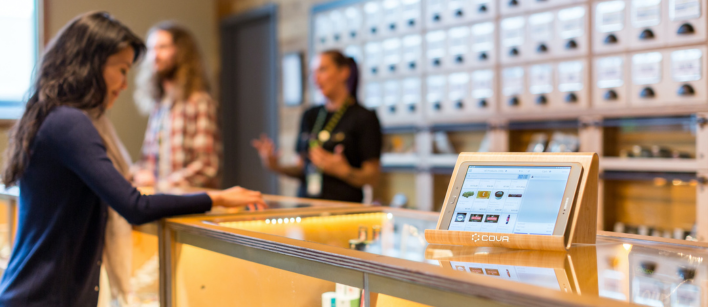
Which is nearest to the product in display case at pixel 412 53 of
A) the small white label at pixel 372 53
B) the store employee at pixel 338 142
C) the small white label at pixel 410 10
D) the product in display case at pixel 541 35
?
the small white label at pixel 410 10

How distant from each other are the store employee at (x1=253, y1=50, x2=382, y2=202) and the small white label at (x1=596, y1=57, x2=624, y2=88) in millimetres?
1167

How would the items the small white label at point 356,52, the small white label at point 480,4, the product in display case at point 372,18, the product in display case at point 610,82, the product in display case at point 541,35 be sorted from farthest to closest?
1. the small white label at point 356,52
2. the product in display case at point 372,18
3. the small white label at point 480,4
4. the product in display case at point 541,35
5. the product in display case at point 610,82

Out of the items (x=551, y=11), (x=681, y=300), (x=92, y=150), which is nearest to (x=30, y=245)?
(x=92, y=150)

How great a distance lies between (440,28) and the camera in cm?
360

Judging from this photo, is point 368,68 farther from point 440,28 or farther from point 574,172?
point 574,172

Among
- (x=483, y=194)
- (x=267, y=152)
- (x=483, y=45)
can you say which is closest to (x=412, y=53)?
(x=483, y=45)

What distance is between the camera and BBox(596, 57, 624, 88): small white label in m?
2.88

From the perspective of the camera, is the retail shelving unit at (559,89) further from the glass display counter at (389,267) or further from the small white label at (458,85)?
the glass display counter at (389,267)

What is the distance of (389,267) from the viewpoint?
81 cm

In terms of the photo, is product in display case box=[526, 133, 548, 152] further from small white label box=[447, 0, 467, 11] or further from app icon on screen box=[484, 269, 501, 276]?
app icon on screen box=[484, 269, 501, 276]

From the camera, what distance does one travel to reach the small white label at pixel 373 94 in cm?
400

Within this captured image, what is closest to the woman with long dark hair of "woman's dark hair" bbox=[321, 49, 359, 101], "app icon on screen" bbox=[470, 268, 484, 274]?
"app icon on screen" bbox=[470, 268, 484, 274]

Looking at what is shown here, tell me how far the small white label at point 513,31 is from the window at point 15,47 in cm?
340

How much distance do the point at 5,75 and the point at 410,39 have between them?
305cm
